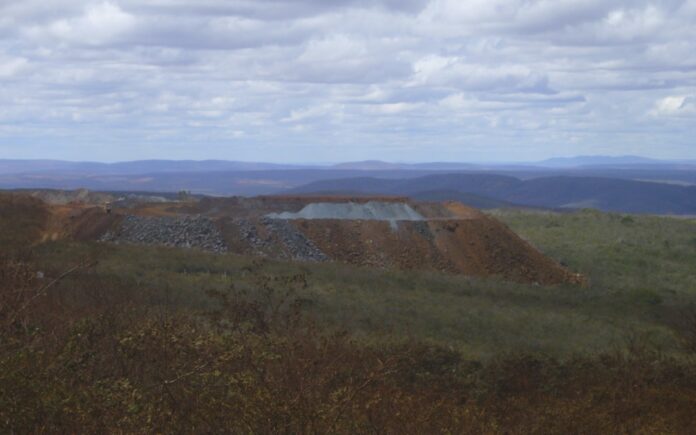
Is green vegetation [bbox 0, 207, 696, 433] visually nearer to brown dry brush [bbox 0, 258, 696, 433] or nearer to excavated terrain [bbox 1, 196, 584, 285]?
brown dry brush [bbox 0, 258, 696, 433]

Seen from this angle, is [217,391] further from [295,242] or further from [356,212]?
[356,212]

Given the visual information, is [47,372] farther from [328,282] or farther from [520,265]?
[520,265]

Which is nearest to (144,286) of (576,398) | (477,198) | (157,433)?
(576,398)

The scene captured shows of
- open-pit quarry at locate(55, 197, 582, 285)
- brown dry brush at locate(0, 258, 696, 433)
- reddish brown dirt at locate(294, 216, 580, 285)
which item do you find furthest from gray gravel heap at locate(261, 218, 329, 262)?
brown dry brush at locate(0, 258, 696, 433)

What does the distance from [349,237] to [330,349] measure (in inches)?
936

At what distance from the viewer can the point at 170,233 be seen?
36.9m

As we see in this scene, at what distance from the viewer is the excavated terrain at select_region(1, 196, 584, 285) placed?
35594 mm

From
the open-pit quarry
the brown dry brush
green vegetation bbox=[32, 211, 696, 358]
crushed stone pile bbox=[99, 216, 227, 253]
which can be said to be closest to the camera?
the brown dry brush

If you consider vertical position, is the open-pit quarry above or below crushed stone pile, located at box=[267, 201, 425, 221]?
below

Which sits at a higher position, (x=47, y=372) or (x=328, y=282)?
(x=47, y=372)

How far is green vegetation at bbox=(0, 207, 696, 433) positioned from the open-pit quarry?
9.71 ft

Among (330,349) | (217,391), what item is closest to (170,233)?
(330,349)

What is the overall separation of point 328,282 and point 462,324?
573cm

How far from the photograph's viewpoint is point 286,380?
10.0 m
